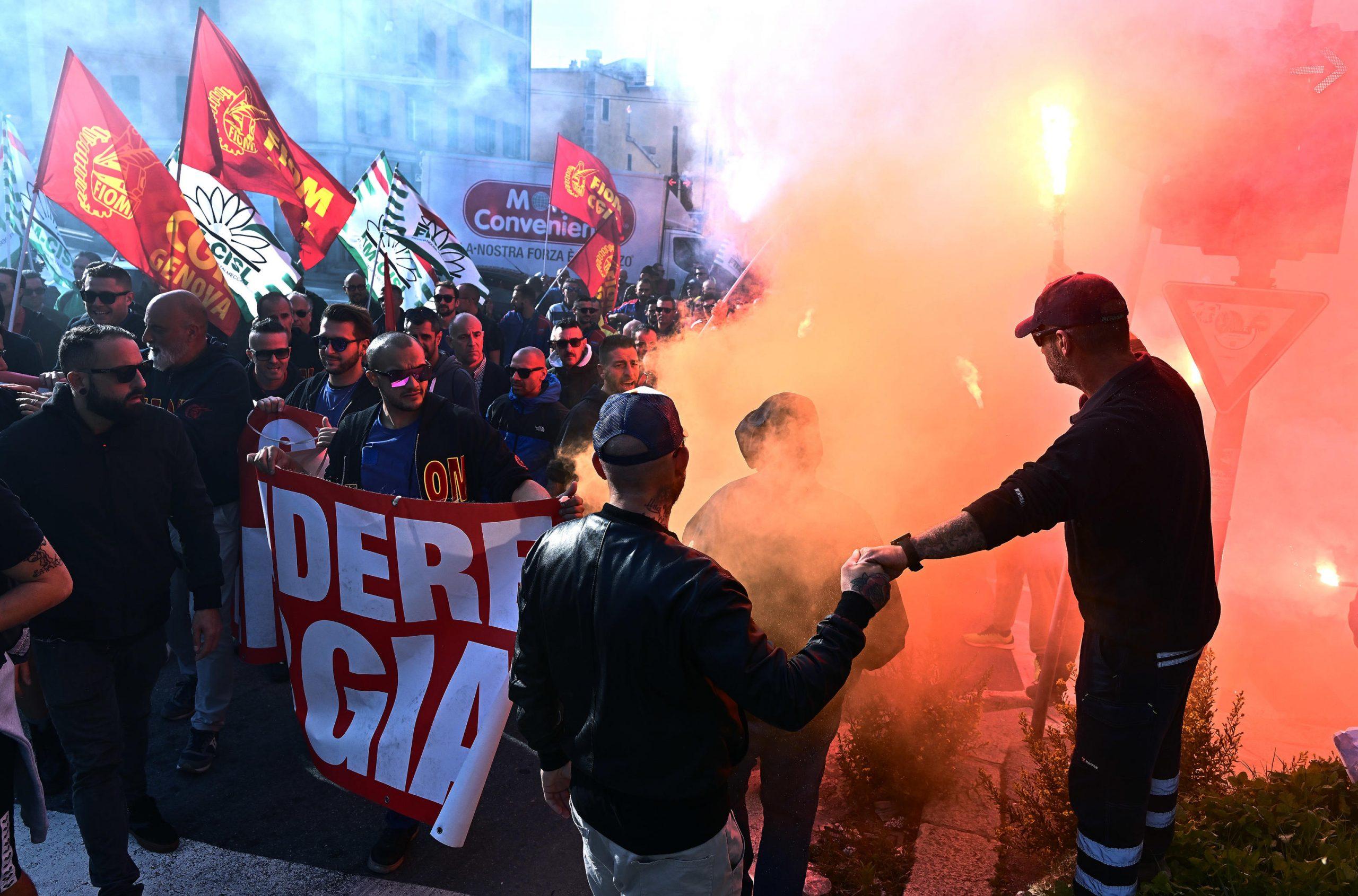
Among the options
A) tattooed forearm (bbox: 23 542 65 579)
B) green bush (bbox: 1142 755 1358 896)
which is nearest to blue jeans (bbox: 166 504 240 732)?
tattooed forearm (bbox: 23 542 65 579)

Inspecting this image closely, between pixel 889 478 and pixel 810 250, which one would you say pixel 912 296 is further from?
pixel 889 478

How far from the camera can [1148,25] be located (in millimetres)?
4512

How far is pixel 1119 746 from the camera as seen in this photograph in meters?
2.50

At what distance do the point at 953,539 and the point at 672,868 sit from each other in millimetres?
1092

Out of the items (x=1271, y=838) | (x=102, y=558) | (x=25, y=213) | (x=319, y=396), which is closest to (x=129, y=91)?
(x=25, y=213)

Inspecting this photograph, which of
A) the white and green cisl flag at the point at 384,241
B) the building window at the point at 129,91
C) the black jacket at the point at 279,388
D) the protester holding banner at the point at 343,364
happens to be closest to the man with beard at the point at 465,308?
Result: the white and green cisl flag at the point at 384,241

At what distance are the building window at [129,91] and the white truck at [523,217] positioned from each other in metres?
19.4

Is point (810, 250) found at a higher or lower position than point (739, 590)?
higher

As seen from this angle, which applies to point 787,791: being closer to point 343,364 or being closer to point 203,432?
point 343,364

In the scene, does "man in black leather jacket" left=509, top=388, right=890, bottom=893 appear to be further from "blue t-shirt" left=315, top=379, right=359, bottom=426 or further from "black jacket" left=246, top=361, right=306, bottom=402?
"black jacket" left=246, top=361, right=306, bottom=402

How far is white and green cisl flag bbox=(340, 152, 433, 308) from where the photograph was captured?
9000mm

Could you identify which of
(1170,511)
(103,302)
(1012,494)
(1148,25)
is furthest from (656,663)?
(103,302)

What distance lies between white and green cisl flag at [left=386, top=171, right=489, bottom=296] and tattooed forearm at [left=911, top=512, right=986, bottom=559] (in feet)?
25.2

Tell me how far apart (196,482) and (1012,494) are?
308cm
